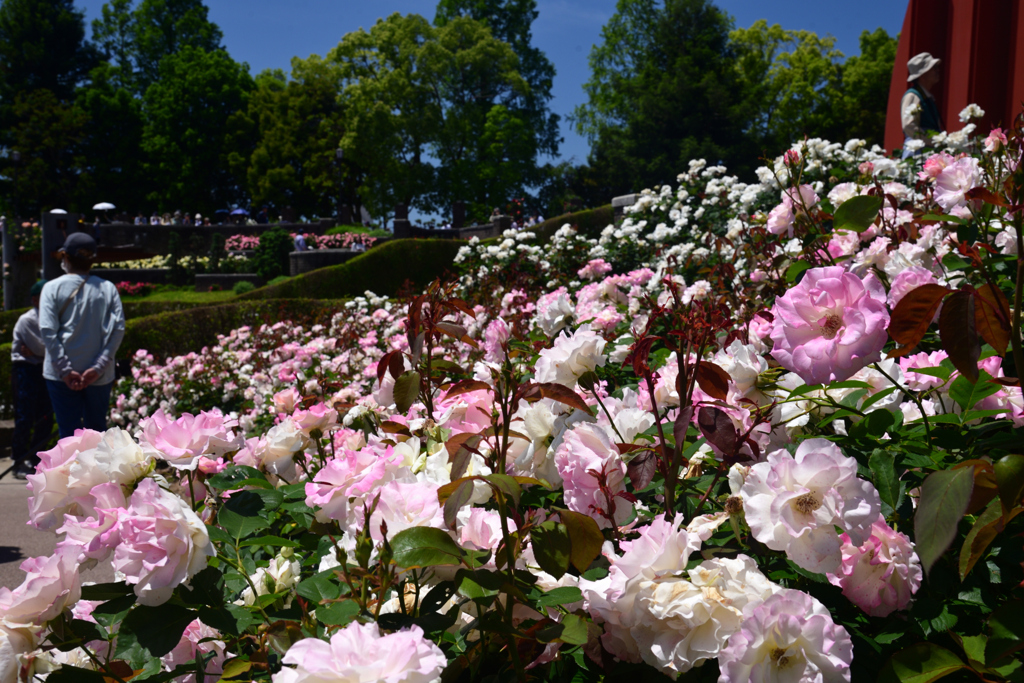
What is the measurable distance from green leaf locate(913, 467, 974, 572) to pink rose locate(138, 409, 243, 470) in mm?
947

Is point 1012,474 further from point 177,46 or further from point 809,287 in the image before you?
point 177,46

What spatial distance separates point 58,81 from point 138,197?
9.00 m

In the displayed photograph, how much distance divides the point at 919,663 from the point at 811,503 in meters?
0.19

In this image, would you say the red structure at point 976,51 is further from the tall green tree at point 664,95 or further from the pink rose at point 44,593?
the tall green tree at point 664,95

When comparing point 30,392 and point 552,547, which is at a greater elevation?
point 552,547

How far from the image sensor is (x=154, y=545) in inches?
30.8

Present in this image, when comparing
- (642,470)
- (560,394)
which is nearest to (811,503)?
(642,470)

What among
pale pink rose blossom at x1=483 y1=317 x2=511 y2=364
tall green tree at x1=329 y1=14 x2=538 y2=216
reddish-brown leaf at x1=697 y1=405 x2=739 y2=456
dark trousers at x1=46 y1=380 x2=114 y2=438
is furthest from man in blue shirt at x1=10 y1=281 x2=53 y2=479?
tall green tree at x1=329 y1=14 x2=538 y2=216

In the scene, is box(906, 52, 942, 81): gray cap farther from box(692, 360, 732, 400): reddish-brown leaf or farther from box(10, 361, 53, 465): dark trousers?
box(10, 361, 53, 465): dark trousers

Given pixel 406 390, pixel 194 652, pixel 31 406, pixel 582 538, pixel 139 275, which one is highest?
pixel 139 275

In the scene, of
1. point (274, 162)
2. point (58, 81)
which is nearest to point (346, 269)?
point (274, 162)

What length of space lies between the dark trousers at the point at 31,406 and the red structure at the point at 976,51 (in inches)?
385

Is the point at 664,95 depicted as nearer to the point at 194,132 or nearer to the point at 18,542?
the point at 194,132

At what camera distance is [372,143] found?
99.6ft
